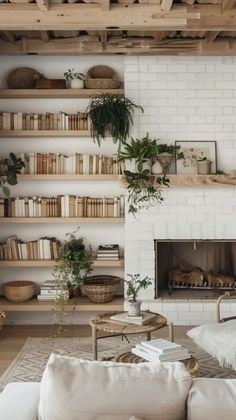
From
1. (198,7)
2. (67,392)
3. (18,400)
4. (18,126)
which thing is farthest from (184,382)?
(18,126)

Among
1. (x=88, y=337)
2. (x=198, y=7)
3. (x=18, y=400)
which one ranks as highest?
(x=198, y=7)

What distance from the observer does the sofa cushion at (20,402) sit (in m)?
1.89

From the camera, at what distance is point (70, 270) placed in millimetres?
5844

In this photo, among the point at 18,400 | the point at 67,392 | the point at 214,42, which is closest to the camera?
the point at 67,392

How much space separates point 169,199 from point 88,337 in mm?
1686

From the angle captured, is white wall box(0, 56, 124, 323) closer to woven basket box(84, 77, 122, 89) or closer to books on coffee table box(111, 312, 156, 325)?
woven basket box(84, 77, 122, 89)

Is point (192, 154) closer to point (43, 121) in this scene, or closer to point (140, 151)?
point (140, 151)

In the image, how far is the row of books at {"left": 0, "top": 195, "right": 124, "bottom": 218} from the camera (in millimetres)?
5996

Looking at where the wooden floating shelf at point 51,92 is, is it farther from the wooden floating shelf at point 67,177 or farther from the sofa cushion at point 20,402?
the sofa cushion at point 20,402

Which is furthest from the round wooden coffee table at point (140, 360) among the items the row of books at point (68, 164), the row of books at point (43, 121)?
the row of books at point (43, 121)

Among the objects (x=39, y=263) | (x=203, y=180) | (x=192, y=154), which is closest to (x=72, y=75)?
(x=192, y=154)

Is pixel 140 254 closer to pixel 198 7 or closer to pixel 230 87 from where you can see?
pixel 230 87

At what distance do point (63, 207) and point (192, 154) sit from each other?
59.4 inches

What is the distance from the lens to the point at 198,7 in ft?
15.4
